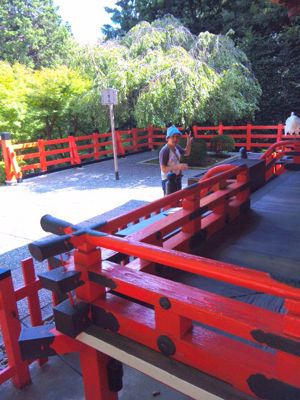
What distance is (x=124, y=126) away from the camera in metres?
18.3

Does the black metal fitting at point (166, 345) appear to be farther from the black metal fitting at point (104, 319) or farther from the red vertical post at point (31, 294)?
the red vertical post at point (31, 294)

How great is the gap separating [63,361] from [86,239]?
1749 millimetres

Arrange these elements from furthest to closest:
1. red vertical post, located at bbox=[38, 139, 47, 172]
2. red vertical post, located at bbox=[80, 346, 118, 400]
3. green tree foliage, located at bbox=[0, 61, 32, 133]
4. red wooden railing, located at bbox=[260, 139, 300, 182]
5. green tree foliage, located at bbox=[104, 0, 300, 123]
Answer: green tree foliage, located at bbox=[104, 0, 300, 123] → red vertical post, located at bbox=[38, 139, 47, 172] → green tree foliage, located at bbox=[0, 61, 32, 133] → red wooden railing, located at bbox=[260, 139, 300, 182] → red vertical post, located at bbox=[80, 346, 118, 400]

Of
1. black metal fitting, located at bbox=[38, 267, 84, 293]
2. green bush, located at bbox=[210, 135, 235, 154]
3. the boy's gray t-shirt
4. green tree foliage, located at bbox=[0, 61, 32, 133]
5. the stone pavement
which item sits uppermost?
green tree foliage, located at bbox=[0, 61, 32, 133]

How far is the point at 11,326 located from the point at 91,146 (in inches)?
459

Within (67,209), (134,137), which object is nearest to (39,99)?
(134,137)

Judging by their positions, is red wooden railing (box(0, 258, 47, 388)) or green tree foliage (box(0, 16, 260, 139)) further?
green tree foliage (box(0, 16, 260, 139))

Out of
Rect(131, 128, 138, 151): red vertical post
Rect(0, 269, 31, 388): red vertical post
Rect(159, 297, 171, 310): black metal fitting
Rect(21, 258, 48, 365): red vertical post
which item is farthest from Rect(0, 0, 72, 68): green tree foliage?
Rect(159, 297, 171, 310): black metal fitting

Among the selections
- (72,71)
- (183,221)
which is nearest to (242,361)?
(183,221)

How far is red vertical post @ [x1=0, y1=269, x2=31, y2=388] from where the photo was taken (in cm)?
270

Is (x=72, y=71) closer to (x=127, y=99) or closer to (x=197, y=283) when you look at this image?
(x=127, y=99)

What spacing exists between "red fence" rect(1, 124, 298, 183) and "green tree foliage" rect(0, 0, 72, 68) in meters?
16.6

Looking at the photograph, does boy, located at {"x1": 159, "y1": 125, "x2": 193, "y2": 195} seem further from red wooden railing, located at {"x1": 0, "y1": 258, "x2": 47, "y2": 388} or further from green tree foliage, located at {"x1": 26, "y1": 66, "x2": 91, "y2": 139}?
green tree foliage, located at {"x1": 26, "y1": 66, "x2": 91, "y2": 139}

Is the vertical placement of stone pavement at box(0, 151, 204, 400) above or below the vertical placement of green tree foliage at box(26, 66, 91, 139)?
below
